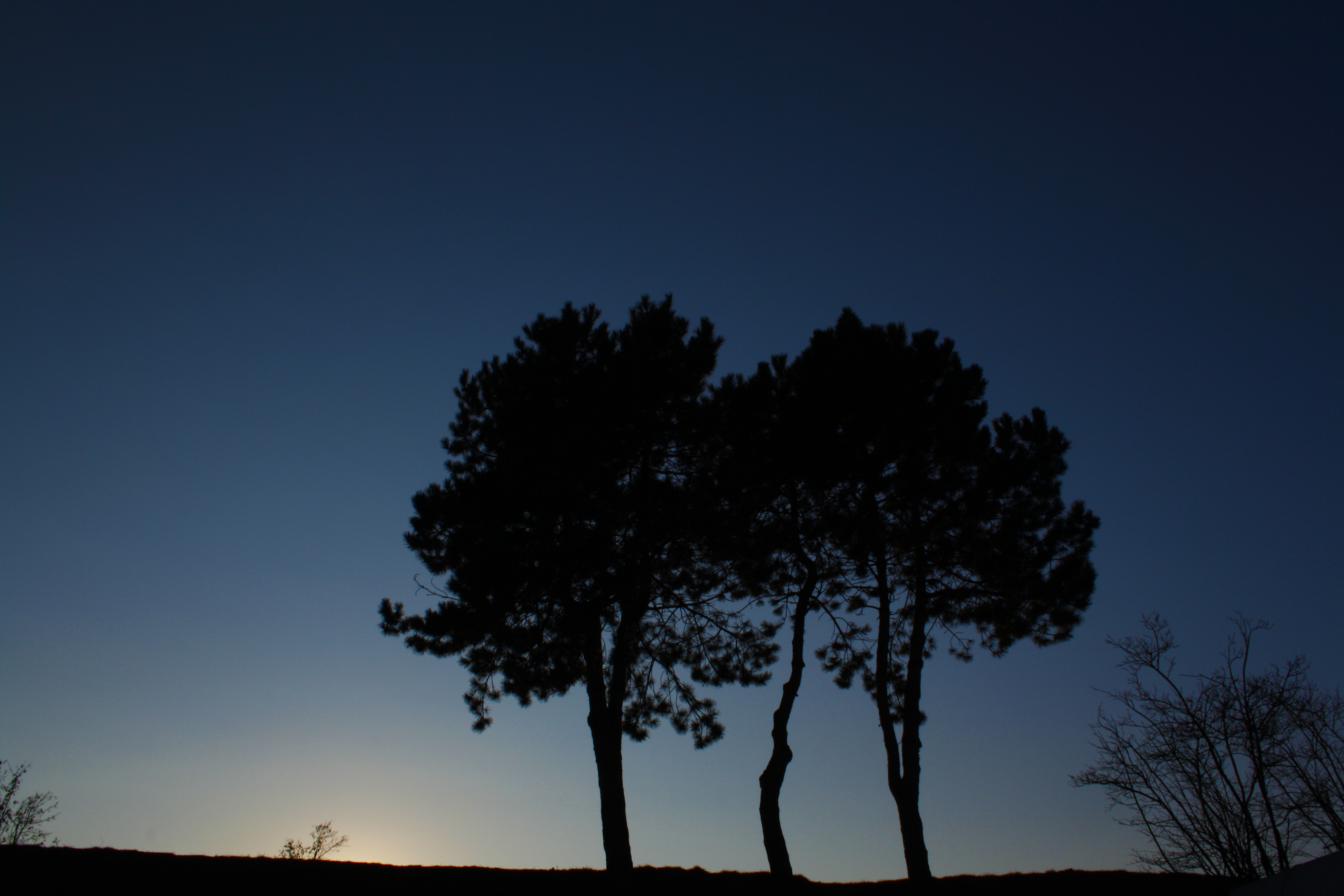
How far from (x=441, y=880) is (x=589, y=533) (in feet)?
17.1

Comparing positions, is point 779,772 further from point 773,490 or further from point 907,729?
point 773,490

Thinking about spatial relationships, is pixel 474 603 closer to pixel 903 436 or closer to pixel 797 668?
pixel 797 668

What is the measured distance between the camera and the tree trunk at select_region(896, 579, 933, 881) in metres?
11.9

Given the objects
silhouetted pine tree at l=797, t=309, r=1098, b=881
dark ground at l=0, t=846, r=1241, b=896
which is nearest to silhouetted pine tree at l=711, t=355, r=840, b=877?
silhouetted pine tree at l=797, t=309, r=1098, b=881

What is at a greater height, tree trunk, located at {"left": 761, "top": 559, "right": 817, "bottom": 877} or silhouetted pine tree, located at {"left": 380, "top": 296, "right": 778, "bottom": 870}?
silhouetted pine tree, located at {"left": 380, "top": 296, "right": 778, "bottom": 870}

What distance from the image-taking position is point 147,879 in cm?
996

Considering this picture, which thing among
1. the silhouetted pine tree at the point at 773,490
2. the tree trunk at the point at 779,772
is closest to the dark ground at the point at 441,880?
the tree trunk at the point at 779,772

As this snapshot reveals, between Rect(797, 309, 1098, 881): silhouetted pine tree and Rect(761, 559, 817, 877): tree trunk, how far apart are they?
1454 mm

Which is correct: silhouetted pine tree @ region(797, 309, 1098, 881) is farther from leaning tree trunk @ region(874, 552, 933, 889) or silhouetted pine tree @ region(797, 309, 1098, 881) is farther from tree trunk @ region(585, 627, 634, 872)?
tree trunk @ region(585, 627, 634, 872)

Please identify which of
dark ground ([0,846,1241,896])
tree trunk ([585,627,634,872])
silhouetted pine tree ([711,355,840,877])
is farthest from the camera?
silhouetted pine tree ([711,355,840,877])

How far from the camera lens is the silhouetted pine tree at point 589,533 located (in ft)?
40.1

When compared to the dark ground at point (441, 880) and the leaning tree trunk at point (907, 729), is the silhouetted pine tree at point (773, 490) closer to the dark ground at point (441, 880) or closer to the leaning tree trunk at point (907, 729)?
the leaning tree trunk at point (907, 729)

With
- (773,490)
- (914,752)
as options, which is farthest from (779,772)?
(773,490)

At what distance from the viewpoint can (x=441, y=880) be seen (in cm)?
1120
